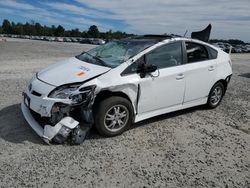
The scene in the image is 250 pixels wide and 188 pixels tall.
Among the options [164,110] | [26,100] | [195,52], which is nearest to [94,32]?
[195,52]

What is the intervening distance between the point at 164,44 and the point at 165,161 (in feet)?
7.33

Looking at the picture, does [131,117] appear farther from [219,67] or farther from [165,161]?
[219,67]

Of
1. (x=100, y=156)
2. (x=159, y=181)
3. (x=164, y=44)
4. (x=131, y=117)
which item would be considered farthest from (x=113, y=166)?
(x=164, y=44)

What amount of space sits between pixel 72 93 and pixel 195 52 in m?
2.86

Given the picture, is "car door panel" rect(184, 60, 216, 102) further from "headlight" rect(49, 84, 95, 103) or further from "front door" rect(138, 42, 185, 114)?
"headlight" rect(49, 84, 95, 103)

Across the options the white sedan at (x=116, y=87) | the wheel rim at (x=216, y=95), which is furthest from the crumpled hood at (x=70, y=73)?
the wheel rim at (x=216, y=95)

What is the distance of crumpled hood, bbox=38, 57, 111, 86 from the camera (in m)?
4.01

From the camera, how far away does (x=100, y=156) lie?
367cm

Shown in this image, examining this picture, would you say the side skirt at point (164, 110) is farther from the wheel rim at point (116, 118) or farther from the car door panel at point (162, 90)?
the wheel rim at point (116, 118)

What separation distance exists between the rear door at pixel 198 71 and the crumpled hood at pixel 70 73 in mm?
1803

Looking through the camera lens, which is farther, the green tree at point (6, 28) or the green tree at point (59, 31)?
the green tree at point (6, 28)

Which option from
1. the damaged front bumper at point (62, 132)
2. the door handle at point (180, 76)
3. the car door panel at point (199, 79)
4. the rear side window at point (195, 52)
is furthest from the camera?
the rear side window at point (195, 52)

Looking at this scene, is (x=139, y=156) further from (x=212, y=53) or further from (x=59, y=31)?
(x=59, y=31)

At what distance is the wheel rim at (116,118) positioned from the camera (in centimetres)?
415
